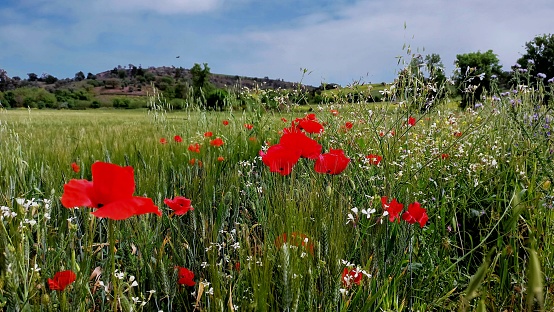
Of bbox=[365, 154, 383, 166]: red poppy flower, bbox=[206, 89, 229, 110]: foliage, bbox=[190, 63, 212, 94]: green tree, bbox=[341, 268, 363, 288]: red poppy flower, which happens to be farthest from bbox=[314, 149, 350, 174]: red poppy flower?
bbox=[190, 63, 212, 94]: green tree

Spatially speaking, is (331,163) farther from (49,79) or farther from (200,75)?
(49,79)

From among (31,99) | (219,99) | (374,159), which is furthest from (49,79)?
(374,159)

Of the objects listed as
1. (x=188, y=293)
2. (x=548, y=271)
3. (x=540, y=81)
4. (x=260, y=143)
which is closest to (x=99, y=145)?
(x=260, y=143)

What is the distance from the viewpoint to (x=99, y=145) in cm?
404

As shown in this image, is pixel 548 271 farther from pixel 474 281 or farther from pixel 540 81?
pixel 540 81

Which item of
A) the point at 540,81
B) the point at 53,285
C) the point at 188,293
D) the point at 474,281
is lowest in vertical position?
the point at 188,293

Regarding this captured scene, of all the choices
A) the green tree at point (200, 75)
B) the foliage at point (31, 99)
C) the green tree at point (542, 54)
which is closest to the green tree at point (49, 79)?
the foliage at point (31, 99)

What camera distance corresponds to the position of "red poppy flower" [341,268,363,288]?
1.41 metres

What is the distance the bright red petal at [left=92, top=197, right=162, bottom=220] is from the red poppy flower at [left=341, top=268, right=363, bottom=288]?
0.73 metres

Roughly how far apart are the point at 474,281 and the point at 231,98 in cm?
466

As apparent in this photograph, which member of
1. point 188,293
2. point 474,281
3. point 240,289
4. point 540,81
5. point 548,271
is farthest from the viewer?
point 540,81

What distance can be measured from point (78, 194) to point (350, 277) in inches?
34.2

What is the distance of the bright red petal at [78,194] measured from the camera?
3.12 ft

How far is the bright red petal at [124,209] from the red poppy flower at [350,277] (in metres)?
0.73
